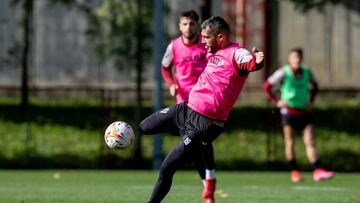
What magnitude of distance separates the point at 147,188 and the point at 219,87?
508cm

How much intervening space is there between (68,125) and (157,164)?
180 inches

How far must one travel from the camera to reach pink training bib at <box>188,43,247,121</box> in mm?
12633

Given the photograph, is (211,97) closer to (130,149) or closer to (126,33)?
(130,149)

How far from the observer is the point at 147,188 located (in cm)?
1745

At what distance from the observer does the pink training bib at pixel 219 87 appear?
41.4 ft

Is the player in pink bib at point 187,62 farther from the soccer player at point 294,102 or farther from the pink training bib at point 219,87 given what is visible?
the soccer player at point 294,102

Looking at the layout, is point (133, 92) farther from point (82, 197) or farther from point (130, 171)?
point (82, 197)

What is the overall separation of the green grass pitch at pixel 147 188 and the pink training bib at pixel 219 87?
221 centimetres

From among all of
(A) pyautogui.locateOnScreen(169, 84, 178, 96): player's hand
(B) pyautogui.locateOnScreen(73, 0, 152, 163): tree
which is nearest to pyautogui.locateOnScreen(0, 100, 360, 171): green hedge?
(B) pyautogui.locateOnScreen(73, 0, 152, 163): tree

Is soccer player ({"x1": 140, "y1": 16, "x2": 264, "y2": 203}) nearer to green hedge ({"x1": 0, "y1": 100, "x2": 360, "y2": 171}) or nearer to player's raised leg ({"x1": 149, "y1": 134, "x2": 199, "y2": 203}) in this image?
player's raised leg ({"x1": 149, "y1": 134, "x2": 199, "y2": 203})

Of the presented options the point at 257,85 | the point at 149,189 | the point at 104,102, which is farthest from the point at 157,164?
the point at 257,85

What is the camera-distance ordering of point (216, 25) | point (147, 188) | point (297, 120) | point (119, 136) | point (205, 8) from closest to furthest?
point (119, 136) → point (216, 25) → point (147, 188) → point (297, 120) → point (205, 8)

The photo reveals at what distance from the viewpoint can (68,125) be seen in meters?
27.4

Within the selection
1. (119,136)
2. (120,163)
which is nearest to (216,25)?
(119,136)
